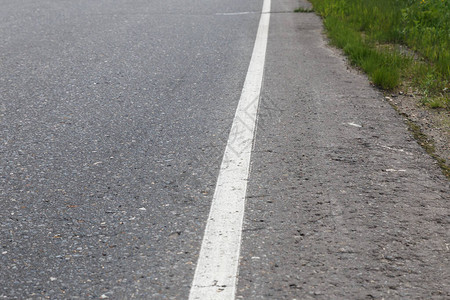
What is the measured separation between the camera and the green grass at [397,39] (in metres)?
4.67

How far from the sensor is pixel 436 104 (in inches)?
163

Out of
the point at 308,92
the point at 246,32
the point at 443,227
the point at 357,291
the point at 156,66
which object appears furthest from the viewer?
the point at 246,32

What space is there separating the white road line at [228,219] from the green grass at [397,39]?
154cm

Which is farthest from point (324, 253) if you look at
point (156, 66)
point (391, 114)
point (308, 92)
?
point (156, 66)

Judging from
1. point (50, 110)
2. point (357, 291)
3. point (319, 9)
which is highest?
point (319, 9)

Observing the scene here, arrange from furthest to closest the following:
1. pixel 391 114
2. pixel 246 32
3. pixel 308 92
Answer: pixel 246 32
pixel 308 92
pixel 391 114

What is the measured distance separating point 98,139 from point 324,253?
1810mm

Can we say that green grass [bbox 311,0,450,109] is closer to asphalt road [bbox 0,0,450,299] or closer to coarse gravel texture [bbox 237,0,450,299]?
asphalt road [bbox 0,0,450,299]

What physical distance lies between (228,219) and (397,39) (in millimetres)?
4563

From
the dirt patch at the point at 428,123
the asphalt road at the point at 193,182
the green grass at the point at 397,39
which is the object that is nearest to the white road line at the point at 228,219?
the asphalt road at the point at 193,182

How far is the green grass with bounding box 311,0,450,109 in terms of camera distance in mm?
4672

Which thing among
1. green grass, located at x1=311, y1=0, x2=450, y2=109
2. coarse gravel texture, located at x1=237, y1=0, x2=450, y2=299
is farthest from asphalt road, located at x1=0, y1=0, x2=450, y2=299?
green grass, located at x1=311, y1=0, x2=450, y2=109

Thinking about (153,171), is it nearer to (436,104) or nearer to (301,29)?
(436,104)

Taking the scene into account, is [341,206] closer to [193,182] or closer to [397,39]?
[193,182]
